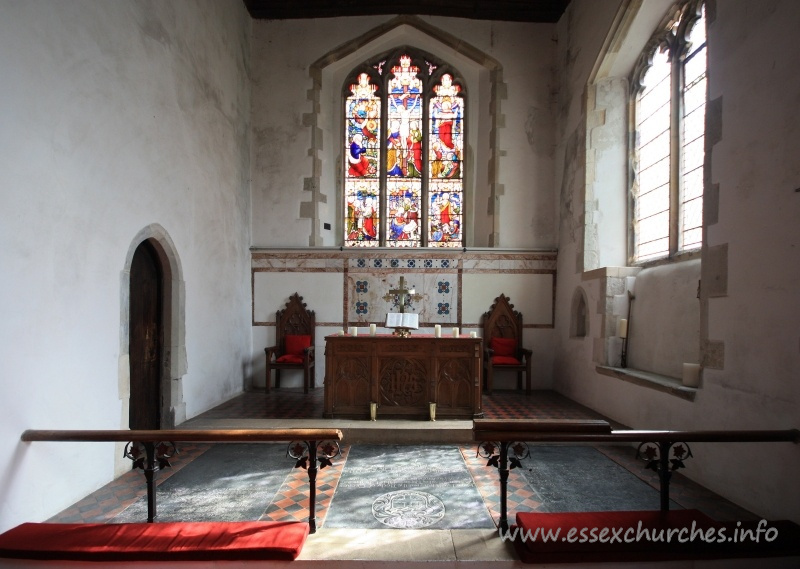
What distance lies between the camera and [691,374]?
12.7 ft

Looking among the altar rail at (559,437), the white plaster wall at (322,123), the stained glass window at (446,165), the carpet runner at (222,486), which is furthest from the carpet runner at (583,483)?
the stained glass window at (446,165)

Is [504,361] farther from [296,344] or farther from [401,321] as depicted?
[296,344]

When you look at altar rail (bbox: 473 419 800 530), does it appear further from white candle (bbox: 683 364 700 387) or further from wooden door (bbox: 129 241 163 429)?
wooden door (bbox: 129 241 163 429)

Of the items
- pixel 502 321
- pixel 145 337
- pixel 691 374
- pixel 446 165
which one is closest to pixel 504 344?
pixel 502 321

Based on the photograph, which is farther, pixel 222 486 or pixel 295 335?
pixel 295 335

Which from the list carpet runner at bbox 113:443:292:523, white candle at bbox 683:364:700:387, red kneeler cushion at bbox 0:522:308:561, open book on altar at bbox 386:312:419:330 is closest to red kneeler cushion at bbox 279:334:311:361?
open book on altar at bbox 386:312:419:330

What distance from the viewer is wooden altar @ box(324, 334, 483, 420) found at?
5.19m

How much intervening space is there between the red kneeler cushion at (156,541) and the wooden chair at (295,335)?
4.50m

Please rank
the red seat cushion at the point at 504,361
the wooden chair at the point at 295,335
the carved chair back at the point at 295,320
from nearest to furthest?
the red seat cushion at the point at 504,361 < the wooden chair at the point at 295,335 < the carved chair back at the point at 295,320

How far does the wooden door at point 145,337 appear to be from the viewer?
436 centimetres

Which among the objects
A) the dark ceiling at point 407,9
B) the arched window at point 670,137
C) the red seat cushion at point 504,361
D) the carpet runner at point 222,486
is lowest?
the carpet runner at point 222,486

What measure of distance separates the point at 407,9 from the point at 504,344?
563cm

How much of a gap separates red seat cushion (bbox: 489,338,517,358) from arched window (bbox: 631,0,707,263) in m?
2.18

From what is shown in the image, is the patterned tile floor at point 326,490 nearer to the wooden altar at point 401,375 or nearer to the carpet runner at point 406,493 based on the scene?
the carpet runner at point 406,493
